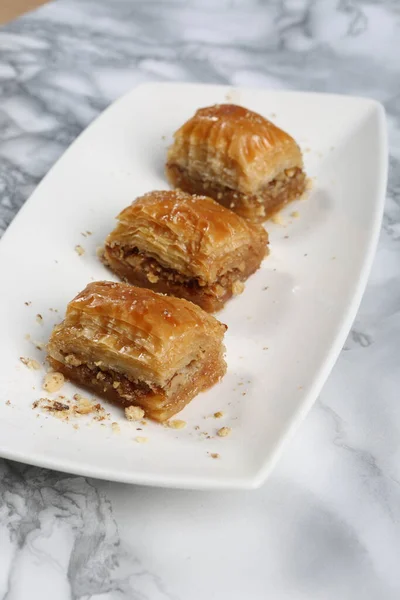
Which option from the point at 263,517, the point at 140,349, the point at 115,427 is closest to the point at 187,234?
the point at 140,349

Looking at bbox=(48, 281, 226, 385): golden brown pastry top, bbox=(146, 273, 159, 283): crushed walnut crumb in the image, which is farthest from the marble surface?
bbox=(146, 273, 159, 283): crushed walnut crumb

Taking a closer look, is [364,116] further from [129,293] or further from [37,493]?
[37,493]

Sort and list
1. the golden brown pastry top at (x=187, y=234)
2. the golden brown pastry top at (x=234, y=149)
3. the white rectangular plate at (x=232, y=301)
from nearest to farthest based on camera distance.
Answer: the white rectangular plate at (x=232, y=301), the golden brown pastry top at (x=187, y=234), the golden brown pastry top at (x=234, y=149)

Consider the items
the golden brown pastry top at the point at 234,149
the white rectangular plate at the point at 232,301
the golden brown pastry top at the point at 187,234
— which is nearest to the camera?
the white rectangular plate at the point at 232,301

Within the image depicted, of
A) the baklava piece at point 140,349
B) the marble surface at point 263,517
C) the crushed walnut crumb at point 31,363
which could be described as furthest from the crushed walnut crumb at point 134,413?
the crushed walnut crumb at point 31,363

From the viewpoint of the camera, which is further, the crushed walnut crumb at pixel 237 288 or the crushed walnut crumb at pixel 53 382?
the crushed walnut crumb at pixel 237 288

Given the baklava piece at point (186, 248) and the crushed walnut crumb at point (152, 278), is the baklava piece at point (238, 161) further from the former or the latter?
the crushed walnut crumb at point (152, 278)

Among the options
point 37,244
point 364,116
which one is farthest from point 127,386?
point 364,116
